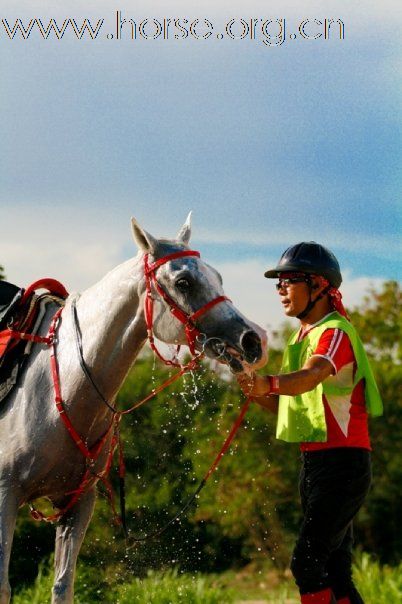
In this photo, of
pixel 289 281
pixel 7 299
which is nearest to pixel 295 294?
pixel 289 281

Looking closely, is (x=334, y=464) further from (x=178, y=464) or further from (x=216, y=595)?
(x=178, y=464)

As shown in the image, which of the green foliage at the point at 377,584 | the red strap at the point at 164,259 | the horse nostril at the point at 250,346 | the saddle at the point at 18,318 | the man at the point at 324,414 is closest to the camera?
the horse nostril at the point at 250,346

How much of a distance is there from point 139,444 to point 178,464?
0.88 m

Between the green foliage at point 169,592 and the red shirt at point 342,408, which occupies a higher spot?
the red shirt at point 342,408

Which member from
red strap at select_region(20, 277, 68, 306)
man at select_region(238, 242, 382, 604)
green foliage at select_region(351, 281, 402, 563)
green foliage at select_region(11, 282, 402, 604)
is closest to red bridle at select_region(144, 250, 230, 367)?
man at select_region(238, 242, 382, 604)

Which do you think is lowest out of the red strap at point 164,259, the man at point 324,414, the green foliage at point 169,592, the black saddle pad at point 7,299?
the green foliage at point 169,592

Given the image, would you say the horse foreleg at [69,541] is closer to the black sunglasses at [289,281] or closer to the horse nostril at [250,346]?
the horse nostril at [250,346]

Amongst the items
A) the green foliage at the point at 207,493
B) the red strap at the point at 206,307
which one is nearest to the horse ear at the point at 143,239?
the red strap at the point at 206,307

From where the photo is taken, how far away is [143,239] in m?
3.92

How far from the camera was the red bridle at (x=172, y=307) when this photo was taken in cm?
371

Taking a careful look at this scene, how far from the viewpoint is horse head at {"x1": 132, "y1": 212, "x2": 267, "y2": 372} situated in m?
3.59

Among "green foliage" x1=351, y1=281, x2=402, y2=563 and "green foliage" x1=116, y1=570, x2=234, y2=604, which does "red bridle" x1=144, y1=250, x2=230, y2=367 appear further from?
"green foliage" x1=351, y1=281, x2=402, y2=563

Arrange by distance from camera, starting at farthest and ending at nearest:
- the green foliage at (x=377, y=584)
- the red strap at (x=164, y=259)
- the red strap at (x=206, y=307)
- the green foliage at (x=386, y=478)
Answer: the green foliage at (x=386, y=478)
the green foliage at (x=377, y=584)
the red strap at (x=164, y=259)
the red strap at (x=206, y=307)

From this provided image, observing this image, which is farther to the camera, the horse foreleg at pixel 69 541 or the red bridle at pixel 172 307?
the horse foreleg at pixel 69 541
